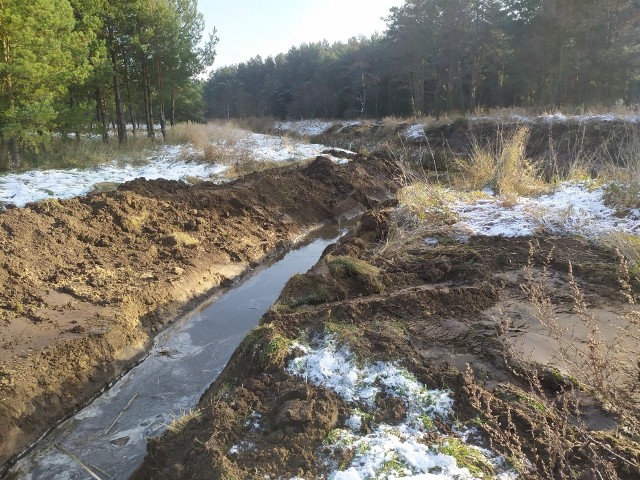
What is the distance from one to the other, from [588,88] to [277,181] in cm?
Answer: 2628

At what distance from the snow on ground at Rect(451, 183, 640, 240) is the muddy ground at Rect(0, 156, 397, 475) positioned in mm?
3815

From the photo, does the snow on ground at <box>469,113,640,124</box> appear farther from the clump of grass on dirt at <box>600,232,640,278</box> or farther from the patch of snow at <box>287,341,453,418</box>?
the patch of snow at <box>287,341,453,418</box>

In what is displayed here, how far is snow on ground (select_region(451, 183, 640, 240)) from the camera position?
6.45 m

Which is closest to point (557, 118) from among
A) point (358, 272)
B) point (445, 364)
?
point (358, 272)

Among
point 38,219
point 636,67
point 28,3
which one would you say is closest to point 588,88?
point 636,67

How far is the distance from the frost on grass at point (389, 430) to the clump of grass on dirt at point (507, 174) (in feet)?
16.8

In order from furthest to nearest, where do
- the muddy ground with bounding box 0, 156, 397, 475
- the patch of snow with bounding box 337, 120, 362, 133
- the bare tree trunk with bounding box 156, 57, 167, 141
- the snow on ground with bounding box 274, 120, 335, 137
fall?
the snow on ground with bounding box 274, 120, 335, 137 < the patch of snow with bounding box 337, 120, 362, 133 < the bare tree trunk with bounding box 156, 57, 167, 141 < the muddy ground with bounding box 0, 156, 397, 475

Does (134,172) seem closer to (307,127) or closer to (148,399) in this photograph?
(148,399)

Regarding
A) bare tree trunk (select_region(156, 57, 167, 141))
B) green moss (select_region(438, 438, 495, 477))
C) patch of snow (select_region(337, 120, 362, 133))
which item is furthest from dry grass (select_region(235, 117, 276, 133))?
green moss (select_region(438, 438, 495, 477))

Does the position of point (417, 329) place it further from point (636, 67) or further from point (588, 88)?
point (588, 88)

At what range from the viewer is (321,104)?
5075 cm

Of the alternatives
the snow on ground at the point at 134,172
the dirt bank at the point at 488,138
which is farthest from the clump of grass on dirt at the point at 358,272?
the dirt bank at the point at 488,138

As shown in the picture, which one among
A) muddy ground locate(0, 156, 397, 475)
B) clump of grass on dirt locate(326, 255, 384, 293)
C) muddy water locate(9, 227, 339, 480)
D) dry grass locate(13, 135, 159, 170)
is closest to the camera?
muddy water locate(9, 227, 339, 480)

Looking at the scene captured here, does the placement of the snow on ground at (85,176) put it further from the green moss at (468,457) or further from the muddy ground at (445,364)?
the green moss at (468,457)
